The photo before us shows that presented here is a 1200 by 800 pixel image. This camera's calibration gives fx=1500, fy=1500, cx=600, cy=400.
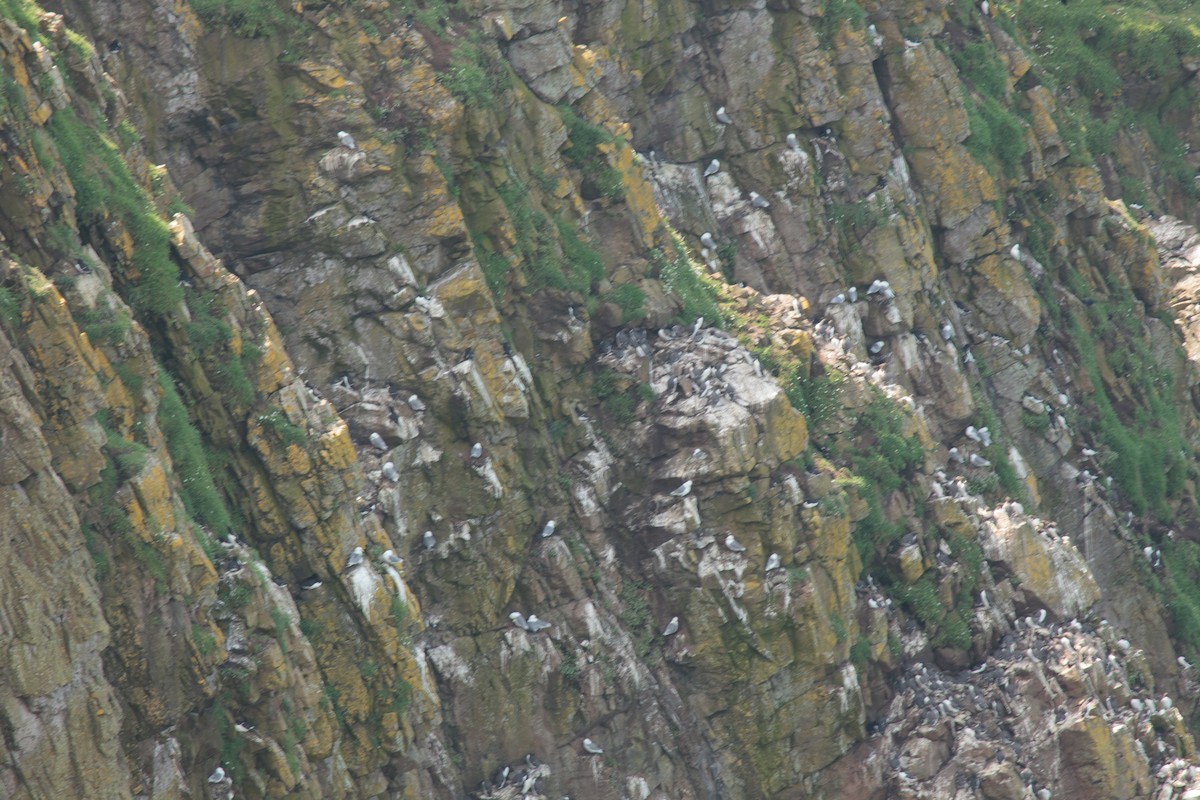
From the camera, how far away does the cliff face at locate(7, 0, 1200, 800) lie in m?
18.3

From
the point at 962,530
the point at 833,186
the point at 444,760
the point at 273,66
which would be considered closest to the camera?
the point at 444,760

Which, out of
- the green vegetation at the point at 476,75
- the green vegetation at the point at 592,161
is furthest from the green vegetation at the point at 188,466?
the green vegetation at the point at 592,161

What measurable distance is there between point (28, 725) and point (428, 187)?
11.5 metres

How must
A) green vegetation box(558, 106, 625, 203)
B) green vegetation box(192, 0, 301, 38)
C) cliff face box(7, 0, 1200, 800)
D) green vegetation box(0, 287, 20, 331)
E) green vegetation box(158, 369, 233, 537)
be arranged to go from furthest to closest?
green vegetation box(558, 106, 625, 203)
green vegetation box(192, 0, 301, 38)
green vegetation box(158, 369, 233, 537)
cliff face box(7, 0, 1200, 800)
green vegetation box(0, 287, 20, 331)

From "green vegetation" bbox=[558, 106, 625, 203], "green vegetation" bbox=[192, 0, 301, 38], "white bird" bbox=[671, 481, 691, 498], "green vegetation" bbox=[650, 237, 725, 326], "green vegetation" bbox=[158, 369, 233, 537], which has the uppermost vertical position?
"green vegetation" bbox=[192, 0, 301, 38]

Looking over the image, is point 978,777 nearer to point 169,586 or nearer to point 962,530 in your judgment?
point 962,530

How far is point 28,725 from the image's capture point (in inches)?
627

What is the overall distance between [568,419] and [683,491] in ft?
7.70

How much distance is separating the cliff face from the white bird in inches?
1.9

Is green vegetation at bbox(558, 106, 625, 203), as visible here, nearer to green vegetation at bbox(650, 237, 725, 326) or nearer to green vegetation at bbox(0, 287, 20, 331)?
green vegetation at bbox(650, 237, 725, 326)

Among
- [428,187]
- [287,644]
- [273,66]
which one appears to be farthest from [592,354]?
[287,644]

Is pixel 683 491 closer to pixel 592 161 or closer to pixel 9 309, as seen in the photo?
pixel 592 161

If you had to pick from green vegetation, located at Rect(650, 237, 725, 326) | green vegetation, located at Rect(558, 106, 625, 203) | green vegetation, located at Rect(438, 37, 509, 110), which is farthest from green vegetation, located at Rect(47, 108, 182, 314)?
green vegetation, located at Rect(650, 237, 725, 326)

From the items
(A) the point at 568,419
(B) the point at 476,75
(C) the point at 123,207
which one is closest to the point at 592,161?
(B) the point at 476,75
